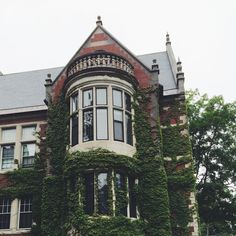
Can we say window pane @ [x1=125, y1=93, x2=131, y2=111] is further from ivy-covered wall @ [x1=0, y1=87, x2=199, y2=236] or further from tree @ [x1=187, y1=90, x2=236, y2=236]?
tree @ [x1=187, y1=90, x2=236, y2=236]

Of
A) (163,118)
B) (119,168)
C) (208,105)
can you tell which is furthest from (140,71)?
(208,105)

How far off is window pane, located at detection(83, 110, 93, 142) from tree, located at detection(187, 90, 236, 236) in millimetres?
15397

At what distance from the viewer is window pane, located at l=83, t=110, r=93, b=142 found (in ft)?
62.6

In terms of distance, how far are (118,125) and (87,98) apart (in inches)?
85.8

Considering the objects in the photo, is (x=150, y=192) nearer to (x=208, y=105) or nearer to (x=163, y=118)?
(x=163, y=118)

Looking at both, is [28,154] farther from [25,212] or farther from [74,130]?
[74,130]

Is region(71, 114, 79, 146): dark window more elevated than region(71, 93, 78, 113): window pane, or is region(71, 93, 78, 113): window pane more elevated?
region(71, 93, 78, 113): window pane

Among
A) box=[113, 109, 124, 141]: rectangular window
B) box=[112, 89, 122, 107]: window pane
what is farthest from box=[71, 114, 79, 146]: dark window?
box=[112, 89, 122, 107]: window pane

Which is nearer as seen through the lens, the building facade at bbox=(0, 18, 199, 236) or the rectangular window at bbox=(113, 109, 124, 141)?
the building facade at bbox=(0, 18, 199, 236)

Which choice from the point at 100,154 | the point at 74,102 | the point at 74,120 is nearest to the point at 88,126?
the point at 74,120

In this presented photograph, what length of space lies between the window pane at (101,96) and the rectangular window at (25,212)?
7.31 m

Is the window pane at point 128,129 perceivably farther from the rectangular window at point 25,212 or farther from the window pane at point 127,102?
the rectangular window at point 25,212

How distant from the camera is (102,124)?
19156mm

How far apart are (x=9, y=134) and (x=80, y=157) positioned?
8.03 meters
